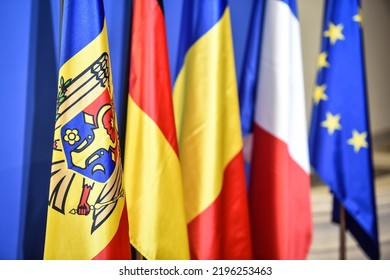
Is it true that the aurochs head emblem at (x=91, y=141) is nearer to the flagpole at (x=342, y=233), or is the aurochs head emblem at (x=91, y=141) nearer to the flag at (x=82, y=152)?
the flag at (x=82, y=152)

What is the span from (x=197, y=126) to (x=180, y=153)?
0.11m

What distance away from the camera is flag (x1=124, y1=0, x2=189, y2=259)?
1.05m

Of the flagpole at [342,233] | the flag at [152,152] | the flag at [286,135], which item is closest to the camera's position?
the flag at [152,152]

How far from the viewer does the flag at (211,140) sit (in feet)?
3.72

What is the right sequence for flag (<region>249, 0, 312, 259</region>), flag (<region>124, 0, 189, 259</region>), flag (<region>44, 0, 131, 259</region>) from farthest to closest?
flag (<region>249, 0, 312, 259</region>) < flag (<region>124, 0, 189, 259</region>) < flag (<region>44, 0, 131, 259</region>)

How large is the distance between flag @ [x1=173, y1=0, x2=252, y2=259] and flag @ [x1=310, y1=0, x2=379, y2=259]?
1.05 ft

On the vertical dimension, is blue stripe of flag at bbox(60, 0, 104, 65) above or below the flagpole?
above

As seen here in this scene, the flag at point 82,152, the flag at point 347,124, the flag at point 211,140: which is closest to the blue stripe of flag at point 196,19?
the flag at point 211,140

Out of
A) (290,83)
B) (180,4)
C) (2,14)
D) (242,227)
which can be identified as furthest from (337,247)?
(2,14)

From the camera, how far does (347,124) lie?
1243 mm

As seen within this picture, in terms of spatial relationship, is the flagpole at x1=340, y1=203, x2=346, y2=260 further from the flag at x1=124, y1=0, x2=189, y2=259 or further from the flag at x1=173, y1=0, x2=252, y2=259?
the flag at x1=124, y1=0, x2=189, y2=259

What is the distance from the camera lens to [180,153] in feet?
3.90

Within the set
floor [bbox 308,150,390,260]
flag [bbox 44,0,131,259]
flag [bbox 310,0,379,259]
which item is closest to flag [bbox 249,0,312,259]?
flag [bbox 310,0,379,259]

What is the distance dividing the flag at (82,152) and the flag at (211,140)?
284 millimetres
